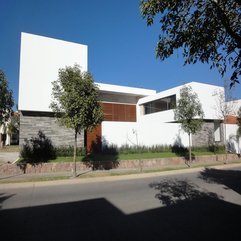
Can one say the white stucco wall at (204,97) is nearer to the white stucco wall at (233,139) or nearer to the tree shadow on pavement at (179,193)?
the white stucco wall at (233,139)

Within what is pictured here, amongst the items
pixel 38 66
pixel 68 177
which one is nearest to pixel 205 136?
pixel 38 66

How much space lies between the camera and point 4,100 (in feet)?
40.6

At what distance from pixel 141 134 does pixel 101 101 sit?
35.1 ft

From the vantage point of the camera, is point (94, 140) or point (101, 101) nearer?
point (101, 101)

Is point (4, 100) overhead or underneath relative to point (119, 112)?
underneath

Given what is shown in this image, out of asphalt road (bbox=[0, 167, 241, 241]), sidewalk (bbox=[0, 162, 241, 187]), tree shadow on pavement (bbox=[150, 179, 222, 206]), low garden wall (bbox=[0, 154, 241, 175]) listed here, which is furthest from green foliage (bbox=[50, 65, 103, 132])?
tree shadow on pavement (bbox=[150, 179, 222, 206])

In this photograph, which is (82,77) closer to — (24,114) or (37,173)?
(37,173)

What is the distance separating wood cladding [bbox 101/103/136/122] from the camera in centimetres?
3258

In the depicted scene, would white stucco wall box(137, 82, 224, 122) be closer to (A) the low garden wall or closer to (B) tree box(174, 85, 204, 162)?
(A) the low garden wall

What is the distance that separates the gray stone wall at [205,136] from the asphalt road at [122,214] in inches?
758

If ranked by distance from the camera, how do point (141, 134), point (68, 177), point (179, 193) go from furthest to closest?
point (141, 134) < point (68, 177) < point (179, 193)

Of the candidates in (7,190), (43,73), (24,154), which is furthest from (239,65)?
(43,73)

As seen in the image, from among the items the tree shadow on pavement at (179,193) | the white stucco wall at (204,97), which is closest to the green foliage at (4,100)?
the tree shadow on pavement at (179,193)

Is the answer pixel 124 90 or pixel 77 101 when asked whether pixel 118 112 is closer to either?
pixel 124 90
